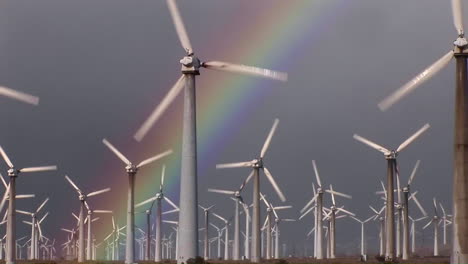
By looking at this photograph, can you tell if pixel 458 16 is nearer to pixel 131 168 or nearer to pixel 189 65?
pixel 189 65

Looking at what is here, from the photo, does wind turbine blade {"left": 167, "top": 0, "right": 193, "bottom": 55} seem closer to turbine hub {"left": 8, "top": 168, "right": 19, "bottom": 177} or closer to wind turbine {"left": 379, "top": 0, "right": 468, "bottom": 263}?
wind turbine {"left": 379, "top": 0, "right": 468, "bottom": 263}

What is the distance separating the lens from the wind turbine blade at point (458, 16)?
76363 mm

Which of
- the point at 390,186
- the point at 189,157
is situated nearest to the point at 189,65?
the point at 189,157

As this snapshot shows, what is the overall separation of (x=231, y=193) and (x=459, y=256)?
376ft

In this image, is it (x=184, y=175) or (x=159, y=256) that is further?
(x=159, y=256)

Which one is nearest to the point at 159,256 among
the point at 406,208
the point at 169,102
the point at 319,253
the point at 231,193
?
the point at 231,193

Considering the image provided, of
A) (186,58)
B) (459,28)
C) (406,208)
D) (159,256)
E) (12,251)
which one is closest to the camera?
(459,28)

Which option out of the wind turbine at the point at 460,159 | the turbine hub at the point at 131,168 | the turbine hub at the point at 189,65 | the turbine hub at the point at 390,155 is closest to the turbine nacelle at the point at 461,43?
the wind turbine at the point at 460,159

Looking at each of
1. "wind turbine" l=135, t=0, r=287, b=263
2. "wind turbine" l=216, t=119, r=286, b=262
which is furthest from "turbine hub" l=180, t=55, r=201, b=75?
"wind turbine" l=216, t=119, r=286, b=262

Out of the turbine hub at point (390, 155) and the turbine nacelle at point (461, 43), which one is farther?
the turbine hub at point (390, 155)

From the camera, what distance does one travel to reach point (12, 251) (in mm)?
136375

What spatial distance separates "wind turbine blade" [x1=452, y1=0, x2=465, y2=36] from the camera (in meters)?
76.4

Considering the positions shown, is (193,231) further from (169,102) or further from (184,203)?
(169,102)

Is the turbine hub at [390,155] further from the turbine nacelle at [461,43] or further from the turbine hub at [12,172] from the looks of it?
the turbine nacelle at [461,43]
